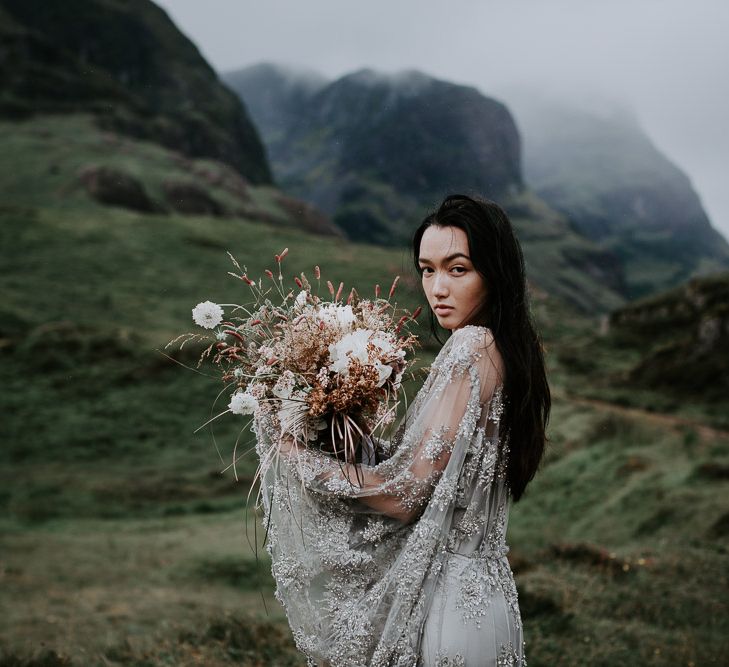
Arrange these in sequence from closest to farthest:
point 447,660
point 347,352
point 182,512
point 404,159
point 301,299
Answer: point 447,660 → point 347,352 → point 301,299 → point 182,512 → point 404,159

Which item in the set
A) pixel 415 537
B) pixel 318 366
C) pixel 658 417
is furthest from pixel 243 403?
pixel 658 417

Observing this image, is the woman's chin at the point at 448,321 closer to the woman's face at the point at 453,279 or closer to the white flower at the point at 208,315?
the woman's face at the point at 453,279

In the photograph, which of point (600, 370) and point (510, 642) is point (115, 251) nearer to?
point (600, 370)

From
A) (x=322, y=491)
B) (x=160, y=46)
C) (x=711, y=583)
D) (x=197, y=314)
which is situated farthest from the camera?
(x=160, y=46)

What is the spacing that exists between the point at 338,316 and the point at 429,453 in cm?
70

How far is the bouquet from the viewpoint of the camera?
2.75 meters

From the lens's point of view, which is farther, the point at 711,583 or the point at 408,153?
the point at 408,153

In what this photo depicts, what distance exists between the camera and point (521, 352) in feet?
9.37

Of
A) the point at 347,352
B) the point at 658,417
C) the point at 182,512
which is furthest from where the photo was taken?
the point at 658,417

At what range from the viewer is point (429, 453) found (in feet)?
8.74

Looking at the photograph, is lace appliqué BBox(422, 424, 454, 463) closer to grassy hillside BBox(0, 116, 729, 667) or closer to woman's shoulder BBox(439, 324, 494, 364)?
woman's shoulder BBox(439, 324, 494, 364)

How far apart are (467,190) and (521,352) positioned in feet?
2.59

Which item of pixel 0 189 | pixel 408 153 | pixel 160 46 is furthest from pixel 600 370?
pixel 408 153

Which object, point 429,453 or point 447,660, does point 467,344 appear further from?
point 447,660
